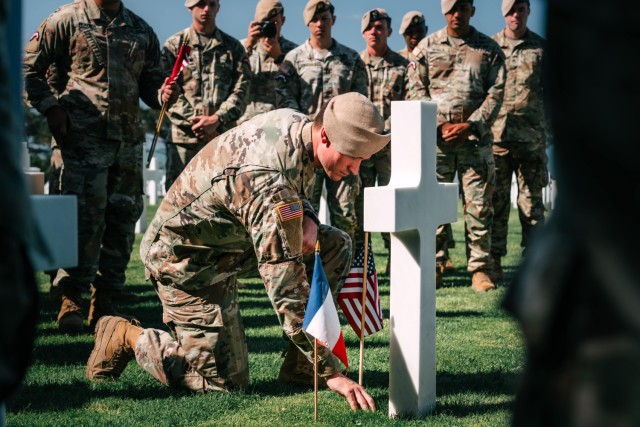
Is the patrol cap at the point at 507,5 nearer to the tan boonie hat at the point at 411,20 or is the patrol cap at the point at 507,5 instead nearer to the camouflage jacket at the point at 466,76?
the camouflage jacket at the point at 466,76

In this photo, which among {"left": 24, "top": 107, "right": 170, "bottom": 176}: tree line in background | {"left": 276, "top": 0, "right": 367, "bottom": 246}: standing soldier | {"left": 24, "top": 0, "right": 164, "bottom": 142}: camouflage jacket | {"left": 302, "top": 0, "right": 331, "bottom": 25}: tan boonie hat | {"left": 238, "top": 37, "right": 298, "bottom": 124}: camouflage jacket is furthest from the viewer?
{"left": 24, "top": 107, "right": 170, "bottom": 176}: tree line in background

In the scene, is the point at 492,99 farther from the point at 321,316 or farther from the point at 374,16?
the point at 321,316

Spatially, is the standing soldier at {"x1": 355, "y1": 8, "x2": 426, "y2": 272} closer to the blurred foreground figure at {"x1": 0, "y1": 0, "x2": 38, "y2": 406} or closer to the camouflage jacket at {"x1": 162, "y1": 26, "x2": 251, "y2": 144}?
the camouflage jacket at {"x1": 162, "y1": 26, "x2": 251, "y2": 144}

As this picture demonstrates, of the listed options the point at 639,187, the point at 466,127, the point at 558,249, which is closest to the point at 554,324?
the point at 558,249

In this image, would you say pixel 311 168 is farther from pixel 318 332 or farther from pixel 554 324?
pixel 554 324

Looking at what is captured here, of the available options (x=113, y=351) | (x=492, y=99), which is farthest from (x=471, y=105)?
(x=113, y=351)

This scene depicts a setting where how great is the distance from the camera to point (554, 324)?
115cm

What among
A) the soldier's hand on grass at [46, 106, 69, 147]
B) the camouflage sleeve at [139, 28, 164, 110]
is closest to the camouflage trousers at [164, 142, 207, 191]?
the camouflage sleeve at [139, 28, 164, 110]

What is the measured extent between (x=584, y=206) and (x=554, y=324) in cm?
16

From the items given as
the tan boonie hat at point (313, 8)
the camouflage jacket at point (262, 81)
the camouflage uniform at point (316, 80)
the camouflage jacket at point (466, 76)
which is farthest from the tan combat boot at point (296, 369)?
the camouflage jacket at point (262, 81)

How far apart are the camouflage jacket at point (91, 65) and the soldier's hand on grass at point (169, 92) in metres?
0.20

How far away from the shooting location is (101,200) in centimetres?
584

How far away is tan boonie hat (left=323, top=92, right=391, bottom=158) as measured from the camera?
3662 millimetres

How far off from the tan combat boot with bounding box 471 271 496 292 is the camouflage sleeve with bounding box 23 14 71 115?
370 centimetres
